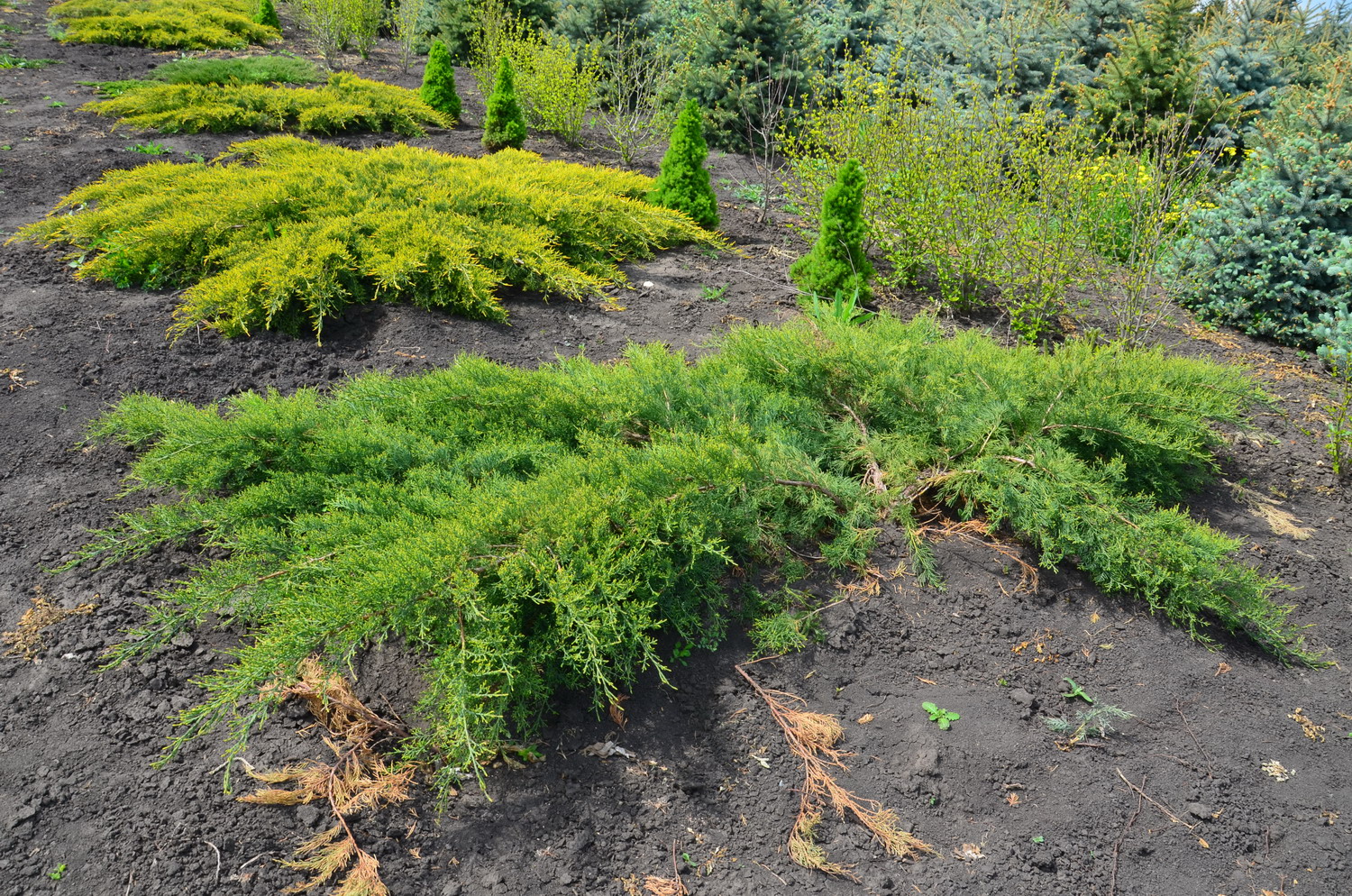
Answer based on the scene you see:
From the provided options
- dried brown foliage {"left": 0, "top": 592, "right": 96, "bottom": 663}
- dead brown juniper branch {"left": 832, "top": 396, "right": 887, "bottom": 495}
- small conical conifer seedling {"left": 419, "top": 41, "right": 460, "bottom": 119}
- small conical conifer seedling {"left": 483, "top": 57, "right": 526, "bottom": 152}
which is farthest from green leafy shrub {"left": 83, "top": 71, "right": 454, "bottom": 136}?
dead brown juniper branch {"left": 832, "top": 396, "right": 887, "bottom": 495}

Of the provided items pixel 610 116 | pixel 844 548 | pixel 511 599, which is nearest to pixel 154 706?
pixel 511 599

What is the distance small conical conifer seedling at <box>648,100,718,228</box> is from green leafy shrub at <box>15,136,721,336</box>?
23cm

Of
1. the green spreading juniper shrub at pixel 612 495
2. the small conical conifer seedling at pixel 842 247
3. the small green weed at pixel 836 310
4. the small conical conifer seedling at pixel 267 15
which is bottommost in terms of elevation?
the green spreading juniper shrub at pixel 612 495

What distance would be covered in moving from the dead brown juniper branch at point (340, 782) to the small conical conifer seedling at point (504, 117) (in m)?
6.89

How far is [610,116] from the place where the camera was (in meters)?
10.2

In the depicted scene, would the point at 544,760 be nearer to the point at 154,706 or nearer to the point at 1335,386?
the point at 154,706

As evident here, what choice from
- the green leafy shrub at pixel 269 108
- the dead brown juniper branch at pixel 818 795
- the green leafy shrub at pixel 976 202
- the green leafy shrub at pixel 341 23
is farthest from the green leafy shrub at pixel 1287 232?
the green leafy shrub at pixel 341 23

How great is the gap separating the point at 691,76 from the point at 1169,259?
5.43 meters

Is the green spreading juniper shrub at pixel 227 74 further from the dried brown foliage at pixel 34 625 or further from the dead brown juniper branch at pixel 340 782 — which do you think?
the dead brown juniper branch at pixel 340 782

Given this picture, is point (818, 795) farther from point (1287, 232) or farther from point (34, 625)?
point (1287, 232)

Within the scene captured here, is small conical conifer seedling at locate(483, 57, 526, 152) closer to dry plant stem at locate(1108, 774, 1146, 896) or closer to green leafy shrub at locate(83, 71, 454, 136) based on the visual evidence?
green leafy shrub at locate(83, 71, 454, 136)

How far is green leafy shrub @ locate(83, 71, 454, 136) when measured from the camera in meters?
8.07

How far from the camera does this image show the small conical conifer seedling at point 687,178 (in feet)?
20.9

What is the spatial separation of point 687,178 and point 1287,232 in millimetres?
4256
